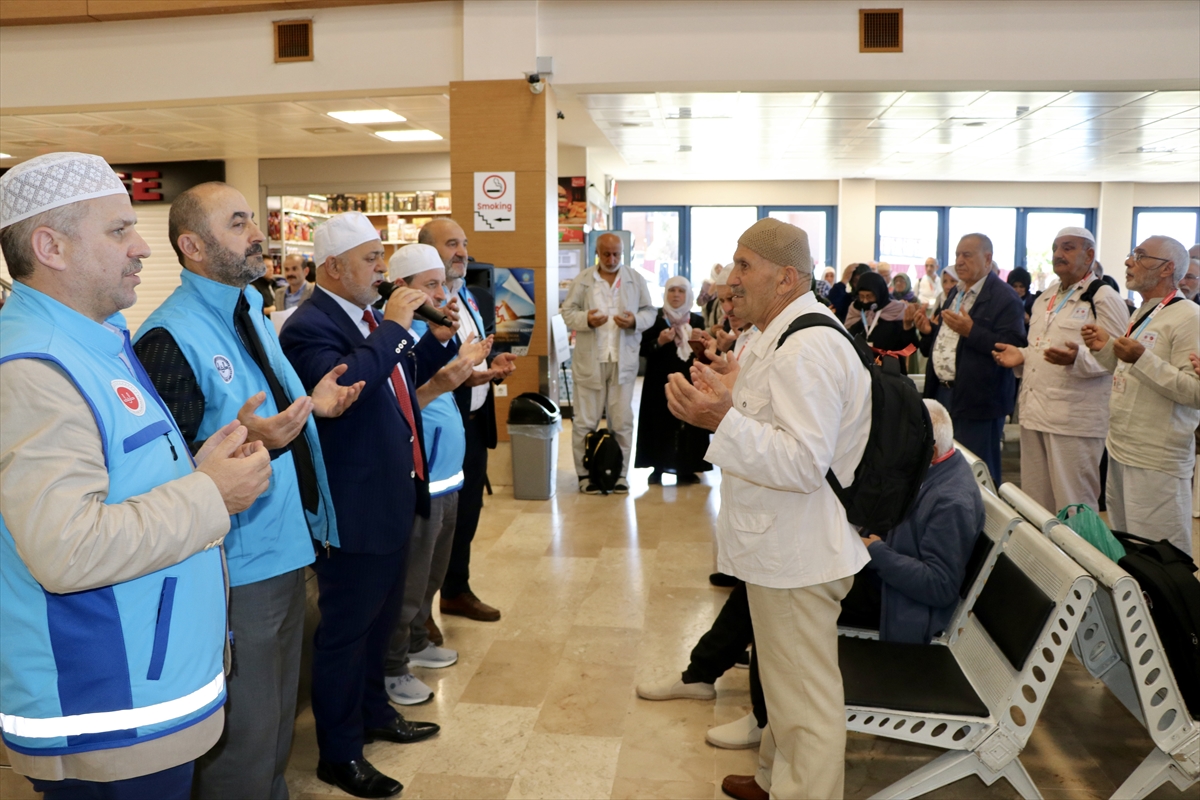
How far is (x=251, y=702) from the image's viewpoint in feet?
6.75

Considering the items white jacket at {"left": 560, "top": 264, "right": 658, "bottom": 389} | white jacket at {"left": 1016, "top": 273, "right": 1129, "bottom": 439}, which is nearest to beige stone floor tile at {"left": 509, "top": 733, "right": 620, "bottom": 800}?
white jacket at {"left": 1016, "top": 273, "right": 1129, "bottom": 439}

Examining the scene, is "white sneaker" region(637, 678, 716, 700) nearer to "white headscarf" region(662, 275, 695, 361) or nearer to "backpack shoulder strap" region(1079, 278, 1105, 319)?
"backpack shoulder strap" region(1079, 278, 1105, 319)

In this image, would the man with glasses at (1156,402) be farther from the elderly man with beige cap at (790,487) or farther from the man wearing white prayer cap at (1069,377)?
the elderly man with beige cap at (790,487)

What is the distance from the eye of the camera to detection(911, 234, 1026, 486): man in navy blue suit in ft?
16.8

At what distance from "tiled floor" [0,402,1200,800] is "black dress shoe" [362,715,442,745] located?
3cm

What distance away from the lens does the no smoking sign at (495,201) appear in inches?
271

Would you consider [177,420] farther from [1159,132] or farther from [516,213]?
[1159,132]

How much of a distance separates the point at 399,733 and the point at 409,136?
9.50 m

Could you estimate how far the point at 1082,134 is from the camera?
10.4 meters

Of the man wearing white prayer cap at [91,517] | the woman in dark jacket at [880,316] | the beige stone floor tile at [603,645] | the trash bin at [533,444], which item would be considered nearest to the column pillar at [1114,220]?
the woman in dark jacket at [880,316]

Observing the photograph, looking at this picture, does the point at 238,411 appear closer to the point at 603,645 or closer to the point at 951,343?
the point at 603,645

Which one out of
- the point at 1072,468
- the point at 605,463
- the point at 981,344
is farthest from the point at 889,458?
the point at 605,463

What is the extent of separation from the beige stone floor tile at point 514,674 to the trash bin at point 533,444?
2543 mm

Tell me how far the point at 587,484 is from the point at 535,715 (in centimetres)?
361
